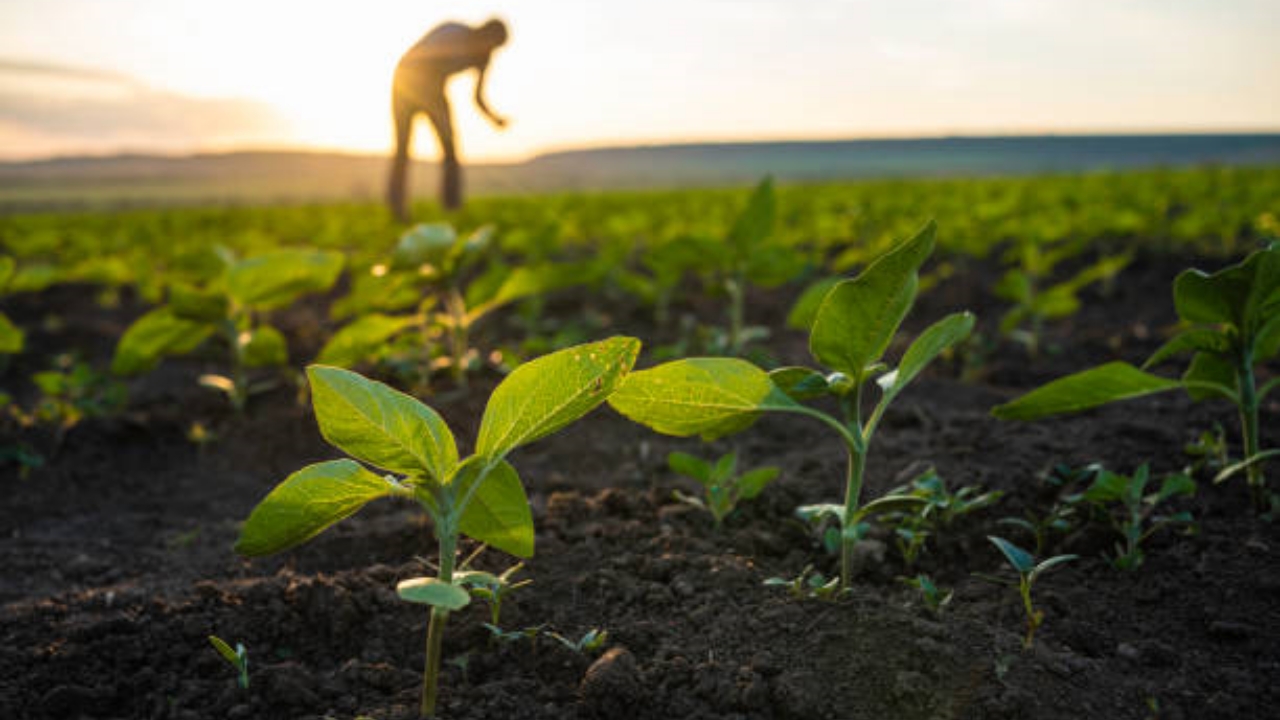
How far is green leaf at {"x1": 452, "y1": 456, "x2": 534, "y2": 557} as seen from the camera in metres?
1.35

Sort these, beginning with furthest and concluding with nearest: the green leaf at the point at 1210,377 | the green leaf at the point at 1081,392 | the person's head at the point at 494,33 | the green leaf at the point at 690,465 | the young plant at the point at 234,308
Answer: the person's head at the point at 494,33 → the young plant at the point at 234,308 → the green leaf at the point at 690,465 → the green leaf at the point at 1210,377 → the green leaf at the point at 1081,392

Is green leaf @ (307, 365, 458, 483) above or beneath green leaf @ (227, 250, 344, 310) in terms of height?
beneath

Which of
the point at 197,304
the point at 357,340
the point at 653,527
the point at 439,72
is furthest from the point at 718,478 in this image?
the point at 439,72

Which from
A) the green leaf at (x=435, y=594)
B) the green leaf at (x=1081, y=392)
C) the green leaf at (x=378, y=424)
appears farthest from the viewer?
the green leaf at (x=1081, y=392)

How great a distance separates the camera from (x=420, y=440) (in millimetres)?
1220

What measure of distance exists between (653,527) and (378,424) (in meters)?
0.99

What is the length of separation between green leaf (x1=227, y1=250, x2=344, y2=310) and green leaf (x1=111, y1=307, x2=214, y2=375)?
9.8 inches

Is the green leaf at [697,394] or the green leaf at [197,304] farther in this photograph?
the green leaf at [197,304]

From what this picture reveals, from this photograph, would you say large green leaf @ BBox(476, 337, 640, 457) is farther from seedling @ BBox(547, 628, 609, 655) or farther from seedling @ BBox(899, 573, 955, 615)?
Result: seedling @ BBox(899, 573, 955, 615)

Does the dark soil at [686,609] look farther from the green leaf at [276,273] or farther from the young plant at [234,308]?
the green leaf at [276,273]

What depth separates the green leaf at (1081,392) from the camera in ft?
5.19

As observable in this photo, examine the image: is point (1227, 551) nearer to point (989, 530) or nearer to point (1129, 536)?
point (1129, 536)

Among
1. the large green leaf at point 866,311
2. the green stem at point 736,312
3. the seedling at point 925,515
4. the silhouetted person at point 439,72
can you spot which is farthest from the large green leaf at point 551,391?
the silhouetted person at point 439,72

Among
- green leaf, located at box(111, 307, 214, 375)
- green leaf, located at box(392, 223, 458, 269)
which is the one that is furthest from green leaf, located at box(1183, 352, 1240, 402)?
green leaf, located at box(111, 307, 214, 375)
